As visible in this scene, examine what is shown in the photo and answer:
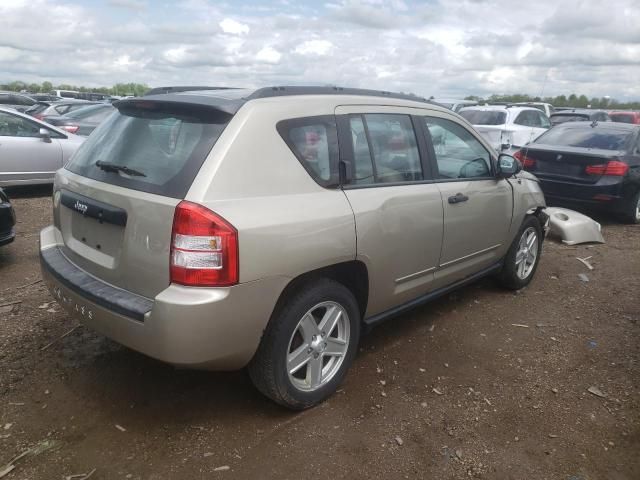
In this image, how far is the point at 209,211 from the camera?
7.82ft

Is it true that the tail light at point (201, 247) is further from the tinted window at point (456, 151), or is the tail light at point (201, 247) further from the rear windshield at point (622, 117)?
the rear windshield at point (622, 117)

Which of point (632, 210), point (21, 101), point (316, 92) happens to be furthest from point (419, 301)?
point (21, 101)

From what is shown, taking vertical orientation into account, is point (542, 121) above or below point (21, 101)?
below

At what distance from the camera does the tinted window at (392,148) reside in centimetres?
327

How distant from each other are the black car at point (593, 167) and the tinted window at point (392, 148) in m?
4.91

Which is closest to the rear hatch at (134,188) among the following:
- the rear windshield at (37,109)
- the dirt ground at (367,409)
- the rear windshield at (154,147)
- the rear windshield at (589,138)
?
the rear windshield at (154,147)

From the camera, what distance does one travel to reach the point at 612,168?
24.0 feet

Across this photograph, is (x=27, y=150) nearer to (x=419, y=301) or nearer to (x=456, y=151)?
(x=456, y=151)

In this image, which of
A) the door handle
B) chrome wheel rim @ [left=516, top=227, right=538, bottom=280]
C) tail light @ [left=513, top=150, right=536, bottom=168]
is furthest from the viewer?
tail light @ [left=513, top=150, right=536, bottom=168]

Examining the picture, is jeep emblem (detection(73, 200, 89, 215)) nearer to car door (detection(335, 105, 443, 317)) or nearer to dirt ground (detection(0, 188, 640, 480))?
dirt ground (detection(0, 188, 640, 480))

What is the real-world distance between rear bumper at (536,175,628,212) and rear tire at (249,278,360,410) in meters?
5.59

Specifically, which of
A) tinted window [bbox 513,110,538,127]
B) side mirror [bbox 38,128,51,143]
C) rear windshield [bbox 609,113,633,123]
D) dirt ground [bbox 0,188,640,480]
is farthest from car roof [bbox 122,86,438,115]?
rear windshield [bbox 609,113,633,123]

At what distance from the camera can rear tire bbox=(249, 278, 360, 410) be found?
2709mm

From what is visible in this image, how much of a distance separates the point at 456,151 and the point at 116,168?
246cm
